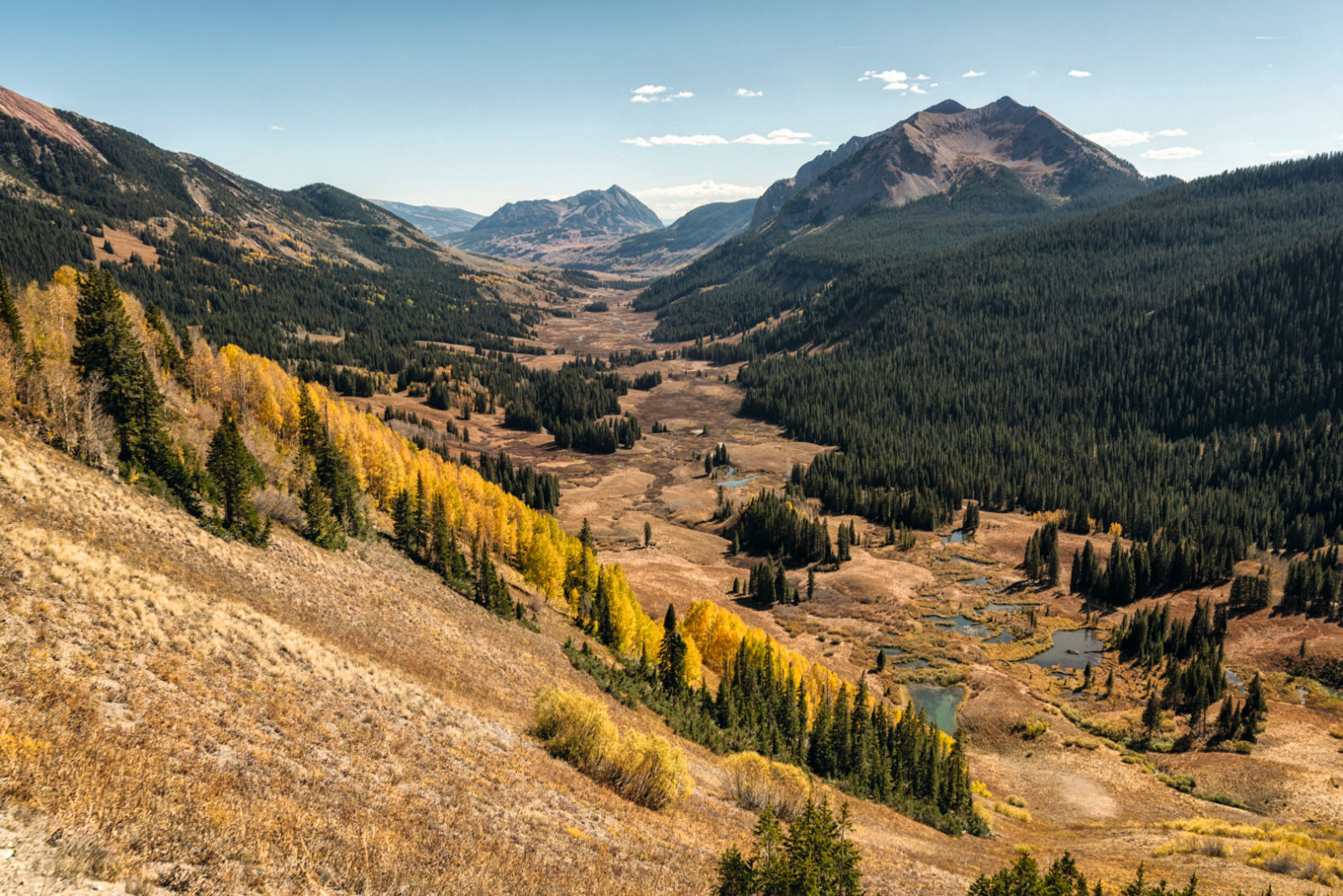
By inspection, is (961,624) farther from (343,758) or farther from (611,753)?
(343,758)

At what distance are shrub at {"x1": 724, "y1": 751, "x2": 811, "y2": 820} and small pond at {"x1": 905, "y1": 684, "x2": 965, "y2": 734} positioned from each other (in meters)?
45.3

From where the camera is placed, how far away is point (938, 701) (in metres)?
88.4

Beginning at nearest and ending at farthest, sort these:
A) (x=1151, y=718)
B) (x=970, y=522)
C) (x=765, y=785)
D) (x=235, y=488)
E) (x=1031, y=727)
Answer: (x=765, y=785)
(x=235, y=488)
(x=1151, y=718)
(x=1031, y=727)
(x=970, y=522)

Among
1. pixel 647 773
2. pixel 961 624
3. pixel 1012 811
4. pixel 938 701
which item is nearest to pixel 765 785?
pixel 647 773

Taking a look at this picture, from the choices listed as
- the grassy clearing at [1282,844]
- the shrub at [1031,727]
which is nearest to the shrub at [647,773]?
the grassy clearing at [1282,844]

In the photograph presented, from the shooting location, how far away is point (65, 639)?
77.3ft

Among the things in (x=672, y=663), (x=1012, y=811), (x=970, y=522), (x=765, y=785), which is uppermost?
(x=765, y=785)

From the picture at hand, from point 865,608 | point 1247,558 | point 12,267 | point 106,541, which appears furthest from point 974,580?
point 12,267

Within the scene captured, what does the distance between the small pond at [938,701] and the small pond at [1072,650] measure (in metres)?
17.5

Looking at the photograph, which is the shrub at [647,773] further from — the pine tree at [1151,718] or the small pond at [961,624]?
the small pond at [961,624]

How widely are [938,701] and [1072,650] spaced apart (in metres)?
29.2

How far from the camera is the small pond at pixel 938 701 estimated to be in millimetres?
84000

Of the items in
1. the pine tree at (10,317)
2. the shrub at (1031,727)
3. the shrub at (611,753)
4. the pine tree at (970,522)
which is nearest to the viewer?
the shrub at (611,753)

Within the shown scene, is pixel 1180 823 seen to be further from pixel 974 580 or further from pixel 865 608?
pixel 974 580
